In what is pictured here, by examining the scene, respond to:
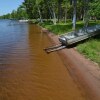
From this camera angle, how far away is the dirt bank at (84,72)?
31.0 ft

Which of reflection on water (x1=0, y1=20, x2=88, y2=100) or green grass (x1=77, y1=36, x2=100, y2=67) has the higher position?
green grass (x1=77, y1=36, x2=100, y2=67)

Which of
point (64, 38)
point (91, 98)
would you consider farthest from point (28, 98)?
point (64, 38)

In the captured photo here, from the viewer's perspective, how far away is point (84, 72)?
1173cm

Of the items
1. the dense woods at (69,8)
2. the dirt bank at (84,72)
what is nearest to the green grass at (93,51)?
the dirt bank at (84,72)

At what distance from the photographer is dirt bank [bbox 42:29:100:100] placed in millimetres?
9445

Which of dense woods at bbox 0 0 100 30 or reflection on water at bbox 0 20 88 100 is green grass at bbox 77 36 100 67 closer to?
reflection on water at bbox 0 20 88 100

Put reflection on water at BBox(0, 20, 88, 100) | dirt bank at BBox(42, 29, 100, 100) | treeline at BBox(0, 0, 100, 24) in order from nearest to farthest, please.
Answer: reflection on water at BBox(0, 20, 88, 100), dirt bank at BBox(42, 29, 100, 100), treeline at BBox(0, 0, 100, 24)

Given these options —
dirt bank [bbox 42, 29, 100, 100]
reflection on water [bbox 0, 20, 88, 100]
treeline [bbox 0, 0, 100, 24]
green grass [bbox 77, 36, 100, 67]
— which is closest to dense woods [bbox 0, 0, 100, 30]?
treeline [bbox 0, 0, 100, 24]

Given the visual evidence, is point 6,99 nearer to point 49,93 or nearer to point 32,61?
point 49,93

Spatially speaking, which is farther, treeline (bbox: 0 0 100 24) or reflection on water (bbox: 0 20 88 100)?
treeline (bbox: 0 0 100 24)

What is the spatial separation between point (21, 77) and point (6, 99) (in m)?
2.69

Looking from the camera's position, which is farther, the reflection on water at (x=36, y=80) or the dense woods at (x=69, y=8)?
the dense woods at (x=69, y=8)

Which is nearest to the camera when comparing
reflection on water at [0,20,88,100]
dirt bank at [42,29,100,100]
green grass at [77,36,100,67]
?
reflection on water at [0,20,88,100]

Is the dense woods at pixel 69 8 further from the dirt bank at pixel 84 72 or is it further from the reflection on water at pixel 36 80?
the reflection on water at pixel 36 80
